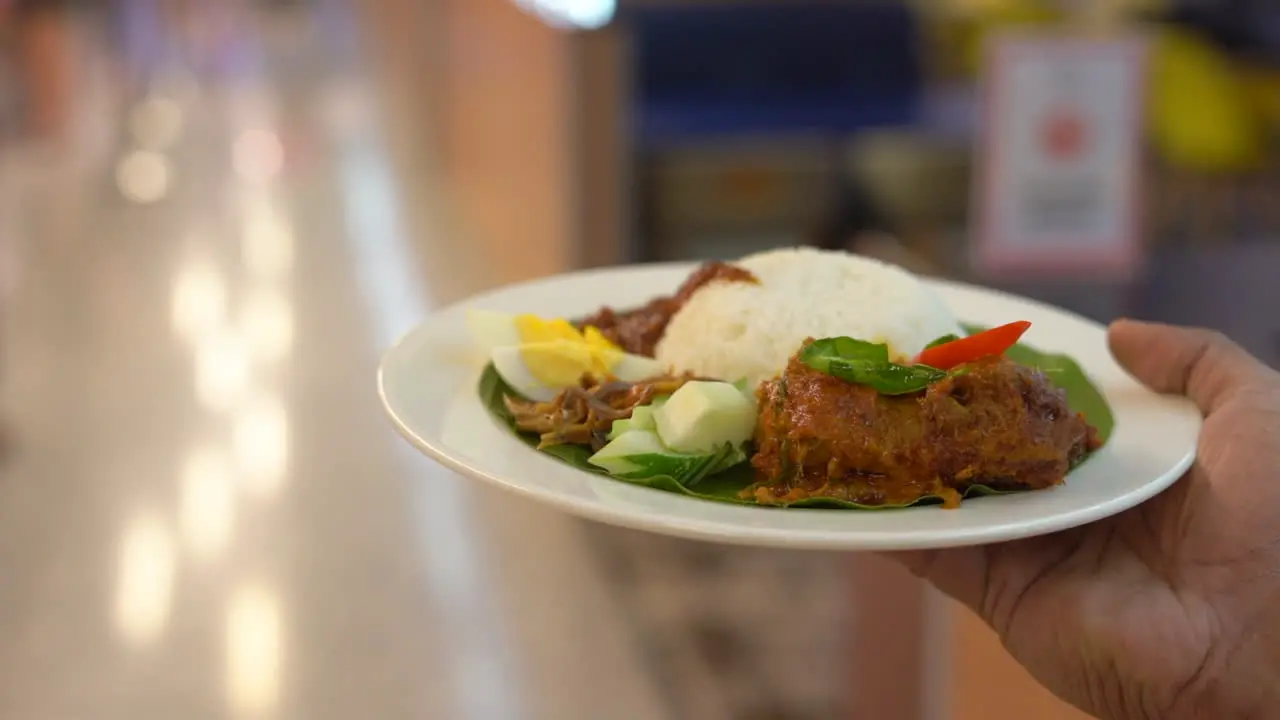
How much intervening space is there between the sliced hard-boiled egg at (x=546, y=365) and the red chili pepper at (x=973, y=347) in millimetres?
351

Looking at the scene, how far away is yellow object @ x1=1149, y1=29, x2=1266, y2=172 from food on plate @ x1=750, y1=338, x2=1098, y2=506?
8.55 feet

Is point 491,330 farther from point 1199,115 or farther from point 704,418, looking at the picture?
point 1199,115

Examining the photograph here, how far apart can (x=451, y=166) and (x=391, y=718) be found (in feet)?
13.9

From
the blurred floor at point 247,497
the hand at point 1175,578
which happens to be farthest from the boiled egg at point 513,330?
the blurred floor at point 247,497

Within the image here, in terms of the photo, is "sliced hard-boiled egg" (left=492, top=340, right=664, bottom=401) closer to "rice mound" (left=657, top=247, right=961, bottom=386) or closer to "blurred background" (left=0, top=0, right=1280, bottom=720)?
"rice mound" (left=657, top=247, right=961, bottom=386)

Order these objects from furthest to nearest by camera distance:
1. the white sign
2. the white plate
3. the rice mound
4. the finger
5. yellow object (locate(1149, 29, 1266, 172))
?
yellow object (locate(1149, 29, 1266, 172)) < the white sign < the rice mound < the finger < the white plate

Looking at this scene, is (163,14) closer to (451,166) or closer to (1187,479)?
(451,166)

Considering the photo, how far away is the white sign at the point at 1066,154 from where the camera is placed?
245cm

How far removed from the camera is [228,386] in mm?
3871

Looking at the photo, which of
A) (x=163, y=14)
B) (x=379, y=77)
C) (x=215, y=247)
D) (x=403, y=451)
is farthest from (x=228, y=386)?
(x=163, y=14)

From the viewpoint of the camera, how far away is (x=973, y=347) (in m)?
1.15

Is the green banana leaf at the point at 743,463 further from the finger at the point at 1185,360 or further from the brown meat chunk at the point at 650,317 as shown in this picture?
the brown meat chunk at the point at 650,317

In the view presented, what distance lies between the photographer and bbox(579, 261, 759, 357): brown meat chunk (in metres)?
1.42

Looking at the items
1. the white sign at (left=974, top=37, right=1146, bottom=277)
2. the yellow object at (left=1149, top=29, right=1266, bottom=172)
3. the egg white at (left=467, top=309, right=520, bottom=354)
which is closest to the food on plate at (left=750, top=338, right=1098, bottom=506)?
the egg white at (left=467, top=309, right=520, bottom=354)
